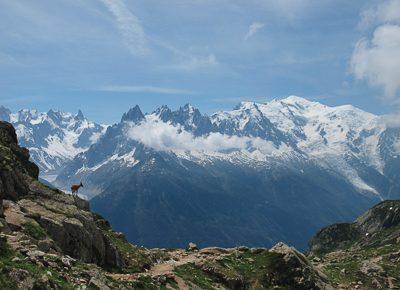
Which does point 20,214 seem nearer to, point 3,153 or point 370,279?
point 3,153

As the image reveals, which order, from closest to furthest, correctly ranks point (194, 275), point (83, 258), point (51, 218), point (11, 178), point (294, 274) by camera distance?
1. point (83, 258)
2. point (51, 218)
3. point (194, 275)
4. point (11, 178)
5. point (294, 274)

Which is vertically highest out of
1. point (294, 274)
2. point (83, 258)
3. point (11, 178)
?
point (11, 178)

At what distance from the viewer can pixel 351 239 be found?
644 ft

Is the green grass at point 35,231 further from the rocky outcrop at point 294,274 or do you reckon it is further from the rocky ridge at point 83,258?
the rocky outcrop at point 294,274

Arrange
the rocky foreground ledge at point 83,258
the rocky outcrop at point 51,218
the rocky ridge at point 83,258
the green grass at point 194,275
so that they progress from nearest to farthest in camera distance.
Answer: the rocky foreground ledge at point 83,258
the rocky ridge at point 83,258
the rocky outcrop at point 51,218
the green grass at point 194,275

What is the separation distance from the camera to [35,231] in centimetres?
4291

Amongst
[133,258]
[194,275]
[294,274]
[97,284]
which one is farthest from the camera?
[133,258]

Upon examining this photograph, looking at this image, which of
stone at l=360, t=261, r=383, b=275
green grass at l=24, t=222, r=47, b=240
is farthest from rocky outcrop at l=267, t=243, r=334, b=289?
stone at l=360, t=261, r=383, b=275

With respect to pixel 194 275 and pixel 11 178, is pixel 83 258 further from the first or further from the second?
pixel 11 178

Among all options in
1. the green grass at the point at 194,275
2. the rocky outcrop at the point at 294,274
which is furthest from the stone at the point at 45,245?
the rocky outcrop at the point at 294,274

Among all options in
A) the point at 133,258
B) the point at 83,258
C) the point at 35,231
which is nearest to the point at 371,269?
the point at 133,258

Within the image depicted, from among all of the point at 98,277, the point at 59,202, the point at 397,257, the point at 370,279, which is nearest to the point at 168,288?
the point at 98,277

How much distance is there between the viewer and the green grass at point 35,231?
4233cm

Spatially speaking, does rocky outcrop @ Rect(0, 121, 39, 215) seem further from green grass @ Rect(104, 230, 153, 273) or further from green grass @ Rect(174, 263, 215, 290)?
green grass @ Rect(174, 263, 215, 290)
